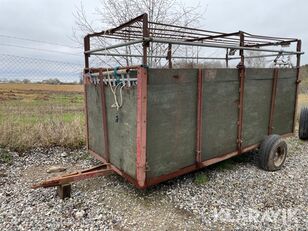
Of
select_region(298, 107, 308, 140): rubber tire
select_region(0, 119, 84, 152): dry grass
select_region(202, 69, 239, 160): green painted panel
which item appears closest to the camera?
select_region(202, 69, 239, 160): green painted panel

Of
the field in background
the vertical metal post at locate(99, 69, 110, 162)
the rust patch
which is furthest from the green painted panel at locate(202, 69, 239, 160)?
the field in background

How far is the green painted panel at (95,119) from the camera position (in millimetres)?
3428

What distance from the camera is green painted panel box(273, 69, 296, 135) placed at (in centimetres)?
421

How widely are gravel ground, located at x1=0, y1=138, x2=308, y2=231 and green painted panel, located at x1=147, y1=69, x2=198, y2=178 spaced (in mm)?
442

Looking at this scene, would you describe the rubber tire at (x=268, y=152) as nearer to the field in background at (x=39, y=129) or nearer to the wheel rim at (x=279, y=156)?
the wheel rim at (x=279, y=156)

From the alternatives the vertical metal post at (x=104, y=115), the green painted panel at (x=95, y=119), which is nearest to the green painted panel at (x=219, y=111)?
the vertical metal post at (x=104, y=115)

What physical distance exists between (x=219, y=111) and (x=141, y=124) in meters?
1.28

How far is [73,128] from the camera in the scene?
5.04 metres

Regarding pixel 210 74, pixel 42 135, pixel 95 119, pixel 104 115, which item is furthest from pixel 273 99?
pixel 42 135

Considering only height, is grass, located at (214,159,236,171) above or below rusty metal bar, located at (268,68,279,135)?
below

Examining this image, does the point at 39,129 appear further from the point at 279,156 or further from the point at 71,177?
the point at 279,156

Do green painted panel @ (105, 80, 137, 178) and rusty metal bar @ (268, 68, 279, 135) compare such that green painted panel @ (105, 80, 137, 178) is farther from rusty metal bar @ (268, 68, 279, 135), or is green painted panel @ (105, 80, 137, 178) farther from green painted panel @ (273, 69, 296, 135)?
green painted panel @ (273, 69, 296, 135)

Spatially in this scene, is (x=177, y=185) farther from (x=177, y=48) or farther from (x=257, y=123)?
(x=177, y=48)

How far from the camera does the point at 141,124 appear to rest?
2.56 m
